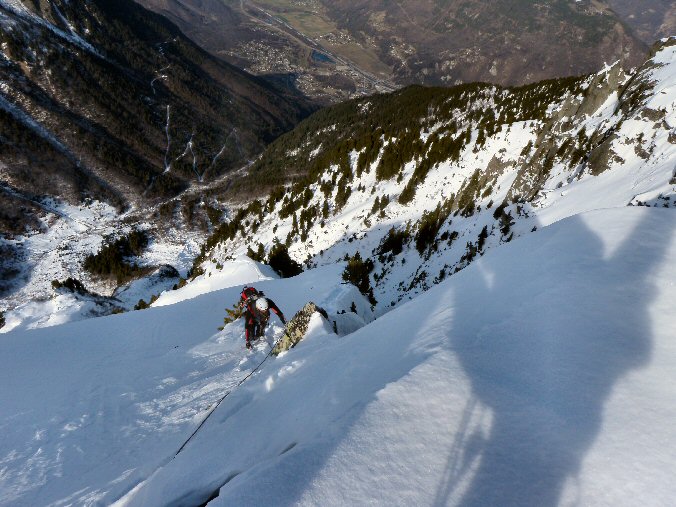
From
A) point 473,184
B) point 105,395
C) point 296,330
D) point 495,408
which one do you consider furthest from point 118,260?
point 495,408

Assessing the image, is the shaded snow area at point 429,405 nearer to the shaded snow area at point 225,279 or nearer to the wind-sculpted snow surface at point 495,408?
the wind-sculpted snow surface at point 495,408

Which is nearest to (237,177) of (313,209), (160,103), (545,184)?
(160,103)

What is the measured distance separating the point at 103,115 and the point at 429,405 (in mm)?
98896

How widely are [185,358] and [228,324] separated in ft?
6.95

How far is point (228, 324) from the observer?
11016 millimetres

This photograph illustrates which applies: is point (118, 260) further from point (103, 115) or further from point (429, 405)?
point (429, 405)

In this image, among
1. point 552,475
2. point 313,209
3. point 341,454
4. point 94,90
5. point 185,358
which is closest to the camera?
point 552,475

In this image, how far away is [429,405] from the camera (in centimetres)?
336

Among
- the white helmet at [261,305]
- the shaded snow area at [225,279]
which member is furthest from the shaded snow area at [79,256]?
the white helmet at [261,305]

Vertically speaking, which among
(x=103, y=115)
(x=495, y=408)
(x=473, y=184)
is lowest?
(x=495, y=408)

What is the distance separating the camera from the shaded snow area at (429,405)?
271 cm

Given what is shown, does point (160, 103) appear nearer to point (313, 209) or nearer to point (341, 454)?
point (313, 209)

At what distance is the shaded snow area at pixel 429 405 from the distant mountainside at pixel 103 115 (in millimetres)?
63716

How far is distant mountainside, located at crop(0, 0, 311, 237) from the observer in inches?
2539
